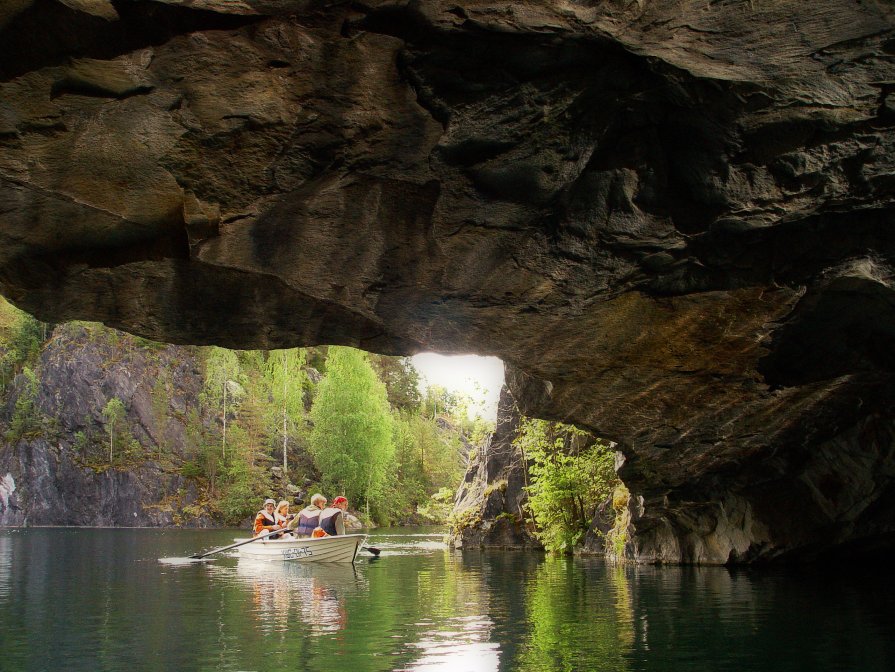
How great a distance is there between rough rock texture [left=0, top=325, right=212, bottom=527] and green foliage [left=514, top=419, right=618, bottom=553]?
4082 centimetres

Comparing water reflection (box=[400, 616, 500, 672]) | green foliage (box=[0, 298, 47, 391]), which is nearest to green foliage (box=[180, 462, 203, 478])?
green foliage (box=[0, 298, 47, 391])

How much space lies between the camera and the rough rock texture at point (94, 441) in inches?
2372

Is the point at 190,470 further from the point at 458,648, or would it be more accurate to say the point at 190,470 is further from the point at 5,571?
the point at 458,648

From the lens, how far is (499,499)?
29766mm

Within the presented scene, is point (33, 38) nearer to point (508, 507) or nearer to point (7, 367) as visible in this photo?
point (508, 507)

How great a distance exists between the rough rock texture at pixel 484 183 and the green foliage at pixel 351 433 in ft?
148

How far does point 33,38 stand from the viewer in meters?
5.96

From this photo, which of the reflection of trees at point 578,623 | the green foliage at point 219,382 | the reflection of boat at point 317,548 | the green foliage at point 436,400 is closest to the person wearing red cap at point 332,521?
the reflection of boat at point 317,548

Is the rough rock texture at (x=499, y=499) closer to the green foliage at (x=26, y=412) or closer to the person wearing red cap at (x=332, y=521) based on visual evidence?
the person wearing red cap at (x=332, y=521)

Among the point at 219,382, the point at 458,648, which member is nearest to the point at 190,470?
the point at 219,382

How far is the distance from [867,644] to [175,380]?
218 ft

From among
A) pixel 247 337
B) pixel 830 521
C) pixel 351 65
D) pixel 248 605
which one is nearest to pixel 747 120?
pixel 351 65

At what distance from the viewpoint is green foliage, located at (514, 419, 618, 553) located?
24531 mm

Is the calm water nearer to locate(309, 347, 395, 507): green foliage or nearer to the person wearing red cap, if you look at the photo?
the person wearing red cap
